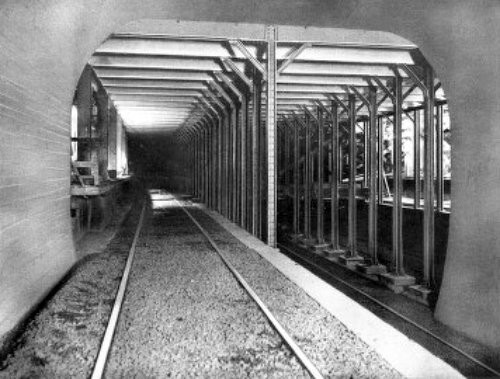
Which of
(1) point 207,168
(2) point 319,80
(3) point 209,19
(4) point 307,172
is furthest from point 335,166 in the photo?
(1) point 207,168

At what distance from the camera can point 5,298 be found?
461 cm

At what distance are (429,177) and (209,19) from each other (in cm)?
593

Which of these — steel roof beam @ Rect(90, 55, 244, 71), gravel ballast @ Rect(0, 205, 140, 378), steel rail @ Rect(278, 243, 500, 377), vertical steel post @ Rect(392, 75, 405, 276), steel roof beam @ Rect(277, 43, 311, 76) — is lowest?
steel rail @ Rect(278, 243, 500, 377)

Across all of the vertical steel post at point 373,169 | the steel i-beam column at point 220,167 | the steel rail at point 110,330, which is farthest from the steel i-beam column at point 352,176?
the steel rail at point 110,330

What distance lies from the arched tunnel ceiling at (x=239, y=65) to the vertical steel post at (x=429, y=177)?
619 mm

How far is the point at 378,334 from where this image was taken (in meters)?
4.80

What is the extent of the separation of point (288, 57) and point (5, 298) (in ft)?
26.0

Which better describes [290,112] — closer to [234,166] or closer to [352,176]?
[234,166]

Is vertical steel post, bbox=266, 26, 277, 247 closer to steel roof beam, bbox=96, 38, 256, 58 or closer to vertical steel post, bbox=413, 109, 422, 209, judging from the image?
steel roof beam, bbox=96, 38, 256, 58

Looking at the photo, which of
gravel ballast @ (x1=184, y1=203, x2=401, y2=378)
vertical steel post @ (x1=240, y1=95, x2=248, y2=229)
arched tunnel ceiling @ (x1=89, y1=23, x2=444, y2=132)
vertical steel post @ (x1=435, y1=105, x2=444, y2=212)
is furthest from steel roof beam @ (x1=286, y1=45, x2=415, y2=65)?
gravel ballast @ (x1=184, y1=203, x2=401, y2=378)

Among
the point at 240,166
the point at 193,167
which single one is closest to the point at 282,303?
the point at 240,166

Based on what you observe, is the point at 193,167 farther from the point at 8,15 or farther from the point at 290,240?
the point at 8,15

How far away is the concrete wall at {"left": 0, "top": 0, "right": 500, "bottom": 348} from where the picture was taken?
4.70m

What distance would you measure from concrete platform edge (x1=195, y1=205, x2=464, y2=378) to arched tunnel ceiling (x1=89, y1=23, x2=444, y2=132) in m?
5.10
